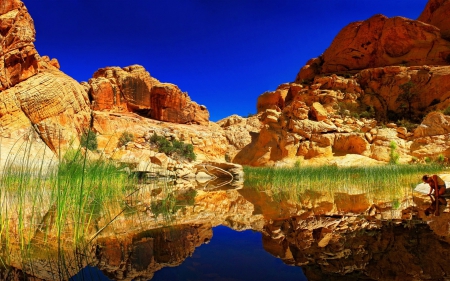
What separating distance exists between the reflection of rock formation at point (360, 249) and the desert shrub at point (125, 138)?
32892mm

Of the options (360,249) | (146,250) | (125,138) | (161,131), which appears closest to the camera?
(360,249)

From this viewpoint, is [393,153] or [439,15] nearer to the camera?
[393,153]

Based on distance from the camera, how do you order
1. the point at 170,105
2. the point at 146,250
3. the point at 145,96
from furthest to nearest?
the point at 170,105
the point at 145,96
the point at 146,250

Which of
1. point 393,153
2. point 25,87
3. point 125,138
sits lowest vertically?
point 393,153

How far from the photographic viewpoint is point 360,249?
2676 mm

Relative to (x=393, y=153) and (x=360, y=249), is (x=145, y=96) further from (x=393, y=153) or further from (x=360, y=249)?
(x=360, y=249)

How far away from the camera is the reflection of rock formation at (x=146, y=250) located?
7.55 feet

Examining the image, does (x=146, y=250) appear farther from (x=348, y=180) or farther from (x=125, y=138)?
(x=125, y=138)

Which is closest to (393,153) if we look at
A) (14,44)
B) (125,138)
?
(125,138)

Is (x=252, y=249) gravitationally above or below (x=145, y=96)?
below

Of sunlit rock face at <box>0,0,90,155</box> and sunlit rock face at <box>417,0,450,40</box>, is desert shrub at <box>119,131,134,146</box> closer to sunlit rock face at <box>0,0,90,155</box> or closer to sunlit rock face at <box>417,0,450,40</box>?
sunlit rock face at <box>0,0,90,155</box>

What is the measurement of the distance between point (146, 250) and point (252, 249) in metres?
0.98

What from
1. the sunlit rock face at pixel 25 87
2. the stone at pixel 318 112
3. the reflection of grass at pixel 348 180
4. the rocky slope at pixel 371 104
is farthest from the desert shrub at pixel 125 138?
the reflection of grass at pixel 348 180

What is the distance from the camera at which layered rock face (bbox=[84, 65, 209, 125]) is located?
44.2 meters
